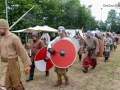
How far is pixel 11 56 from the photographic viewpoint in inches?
121

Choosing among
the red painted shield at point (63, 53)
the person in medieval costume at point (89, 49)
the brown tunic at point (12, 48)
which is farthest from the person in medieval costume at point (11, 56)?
the person in medieval costume at point (89, 49)

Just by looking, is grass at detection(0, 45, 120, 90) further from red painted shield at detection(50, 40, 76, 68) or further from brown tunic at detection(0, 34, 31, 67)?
brown tunic at detection(0, 34, 31, 67)

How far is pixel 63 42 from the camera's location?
4746 mm

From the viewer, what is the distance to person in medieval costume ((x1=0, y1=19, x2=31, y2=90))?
3.04 meters

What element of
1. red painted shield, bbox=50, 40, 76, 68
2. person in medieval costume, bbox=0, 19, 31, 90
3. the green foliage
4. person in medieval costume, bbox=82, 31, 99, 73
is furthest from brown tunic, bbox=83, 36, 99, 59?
the green foliage

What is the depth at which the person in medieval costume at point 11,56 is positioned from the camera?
3.04 m

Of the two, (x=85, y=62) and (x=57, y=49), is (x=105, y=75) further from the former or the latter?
(x=57, y=49)

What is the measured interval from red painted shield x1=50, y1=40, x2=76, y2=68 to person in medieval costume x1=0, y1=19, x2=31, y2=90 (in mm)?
1649

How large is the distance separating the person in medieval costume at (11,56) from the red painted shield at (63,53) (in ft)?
5.41

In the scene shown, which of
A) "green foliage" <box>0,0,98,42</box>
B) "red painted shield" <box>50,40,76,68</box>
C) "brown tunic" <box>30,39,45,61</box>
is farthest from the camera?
"green foliage" <box>0,0,98,42</box>

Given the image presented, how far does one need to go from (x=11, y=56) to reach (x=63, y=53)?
1.80 m

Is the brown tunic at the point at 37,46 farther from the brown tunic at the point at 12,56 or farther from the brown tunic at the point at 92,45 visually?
the brown tunic at the point at 12,56

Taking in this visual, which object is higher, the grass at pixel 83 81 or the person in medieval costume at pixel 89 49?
the person in medieval costume at pixel 89 49

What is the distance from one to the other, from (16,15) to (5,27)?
62.1ft
